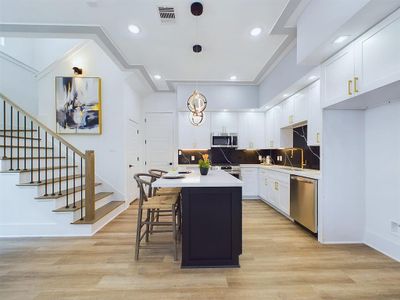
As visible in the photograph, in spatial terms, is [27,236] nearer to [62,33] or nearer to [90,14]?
[62,33]

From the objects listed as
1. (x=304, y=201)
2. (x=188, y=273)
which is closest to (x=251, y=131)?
(x=304, y=201)

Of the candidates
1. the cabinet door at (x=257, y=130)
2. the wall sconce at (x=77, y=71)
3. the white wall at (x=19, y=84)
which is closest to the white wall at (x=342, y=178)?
the cabinet door at (x=257, y=130)

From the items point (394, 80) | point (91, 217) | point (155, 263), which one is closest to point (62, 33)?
point (91, 217)

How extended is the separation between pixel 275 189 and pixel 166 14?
3.78 meters

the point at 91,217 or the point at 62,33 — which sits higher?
the point at 62,33

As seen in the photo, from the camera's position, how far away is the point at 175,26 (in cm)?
302

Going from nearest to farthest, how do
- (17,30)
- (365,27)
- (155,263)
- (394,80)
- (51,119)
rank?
(394,80) → (365,27) → (155,263) → (17,30) → (51,119)

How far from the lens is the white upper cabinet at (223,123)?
5.82 m

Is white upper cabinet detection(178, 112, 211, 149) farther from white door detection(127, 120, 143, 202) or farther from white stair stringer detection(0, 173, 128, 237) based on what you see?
white stair stringer detection(0, 173, 128, 237)

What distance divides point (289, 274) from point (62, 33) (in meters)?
4.44

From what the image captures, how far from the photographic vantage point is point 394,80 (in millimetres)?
1877

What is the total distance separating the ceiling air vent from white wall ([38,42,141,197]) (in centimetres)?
247

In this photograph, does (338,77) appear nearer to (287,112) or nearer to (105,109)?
(287,112)

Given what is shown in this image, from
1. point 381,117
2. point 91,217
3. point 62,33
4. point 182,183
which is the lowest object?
point 91,217
